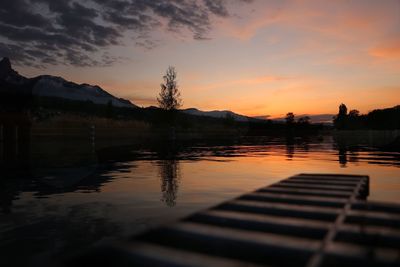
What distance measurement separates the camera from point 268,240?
3.14 meters

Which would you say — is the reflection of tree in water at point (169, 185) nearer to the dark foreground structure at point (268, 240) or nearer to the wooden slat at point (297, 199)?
the wooden slat at point (297, 199)

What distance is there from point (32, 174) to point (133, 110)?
13063 cm

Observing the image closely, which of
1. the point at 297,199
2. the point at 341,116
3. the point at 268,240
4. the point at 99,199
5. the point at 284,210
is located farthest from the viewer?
the point at 341,116

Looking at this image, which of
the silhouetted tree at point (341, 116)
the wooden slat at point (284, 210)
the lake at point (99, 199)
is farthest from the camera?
the silhouetted tree at point (341, 116)

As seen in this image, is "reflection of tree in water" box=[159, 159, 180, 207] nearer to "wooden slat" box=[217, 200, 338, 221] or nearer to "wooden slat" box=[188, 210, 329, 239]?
"wooden slat" box=[217, 200, 338, 221]

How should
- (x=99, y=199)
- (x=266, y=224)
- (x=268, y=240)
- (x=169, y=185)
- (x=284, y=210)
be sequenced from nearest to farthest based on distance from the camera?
(x=268, y=240)
(x=266, y=224)
(x=284, y=210)
(x=99, y=199)
(x=169, y=185)

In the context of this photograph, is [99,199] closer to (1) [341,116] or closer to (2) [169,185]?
(2) [169,185]

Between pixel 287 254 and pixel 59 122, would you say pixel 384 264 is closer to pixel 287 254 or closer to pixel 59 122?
pixel 287 254

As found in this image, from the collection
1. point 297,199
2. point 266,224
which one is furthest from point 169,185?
point 266,224

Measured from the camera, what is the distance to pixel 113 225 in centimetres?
511

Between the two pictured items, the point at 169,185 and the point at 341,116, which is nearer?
the point at 169,185

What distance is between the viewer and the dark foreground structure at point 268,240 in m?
2.77

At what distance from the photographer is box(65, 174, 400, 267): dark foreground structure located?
2771 millimetres

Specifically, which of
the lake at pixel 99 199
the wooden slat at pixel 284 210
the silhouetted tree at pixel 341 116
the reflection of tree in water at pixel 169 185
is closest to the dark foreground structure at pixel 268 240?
the wooden slat at pixel 284 210
